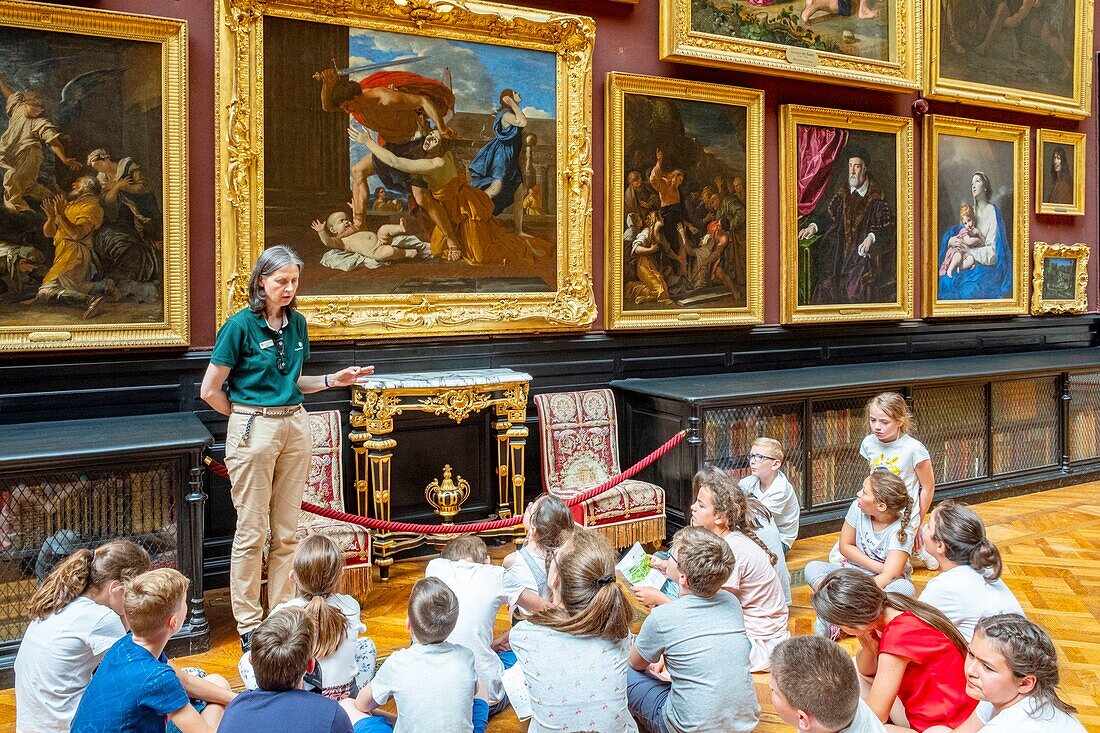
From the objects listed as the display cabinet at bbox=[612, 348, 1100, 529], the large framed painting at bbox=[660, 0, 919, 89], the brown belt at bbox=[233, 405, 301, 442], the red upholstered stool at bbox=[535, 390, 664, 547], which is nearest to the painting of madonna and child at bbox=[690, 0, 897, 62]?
the large framed painting at bbox=[660, 0, 919, 89]

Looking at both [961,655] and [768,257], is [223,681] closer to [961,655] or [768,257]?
[961,655]

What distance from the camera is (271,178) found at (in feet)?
21.0

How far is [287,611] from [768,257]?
680 centimetres

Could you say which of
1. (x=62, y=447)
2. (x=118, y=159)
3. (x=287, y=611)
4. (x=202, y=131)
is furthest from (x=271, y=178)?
(x=287, y=611)

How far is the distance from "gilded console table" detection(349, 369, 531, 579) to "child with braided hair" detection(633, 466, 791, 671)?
7.35ft

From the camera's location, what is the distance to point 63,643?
334cm

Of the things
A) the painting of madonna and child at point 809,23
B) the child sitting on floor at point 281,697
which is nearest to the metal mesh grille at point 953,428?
the painting of madonna and child at point 809,23

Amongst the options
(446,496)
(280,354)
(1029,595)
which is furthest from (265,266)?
(1029,595)

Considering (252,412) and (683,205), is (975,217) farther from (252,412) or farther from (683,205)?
(252,412)

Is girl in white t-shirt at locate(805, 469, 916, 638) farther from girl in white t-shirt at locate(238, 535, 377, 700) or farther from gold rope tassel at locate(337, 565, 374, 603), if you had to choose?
gold rope tassel at locate(337, 565, 374, 603)

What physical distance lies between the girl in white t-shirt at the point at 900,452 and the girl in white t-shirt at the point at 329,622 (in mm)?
3785

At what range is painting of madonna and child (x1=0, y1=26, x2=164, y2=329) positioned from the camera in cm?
561

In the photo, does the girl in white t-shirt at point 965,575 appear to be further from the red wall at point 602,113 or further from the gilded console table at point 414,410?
the red wall at point 602,113

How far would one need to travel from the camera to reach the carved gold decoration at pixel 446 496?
674cm
